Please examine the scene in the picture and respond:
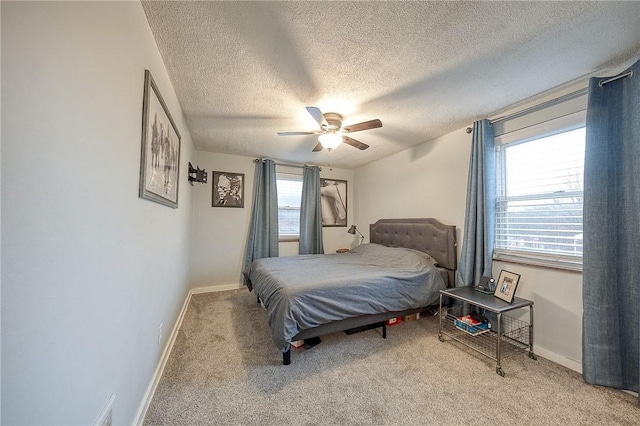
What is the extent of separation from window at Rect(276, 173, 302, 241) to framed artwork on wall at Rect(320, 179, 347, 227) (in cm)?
51

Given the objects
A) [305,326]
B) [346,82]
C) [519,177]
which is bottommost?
[305,326]

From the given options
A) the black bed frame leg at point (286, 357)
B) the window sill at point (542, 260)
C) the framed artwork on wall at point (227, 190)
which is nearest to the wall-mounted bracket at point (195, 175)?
the framed artwork on wall at point (227, 190)

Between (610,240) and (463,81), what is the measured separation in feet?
5.25

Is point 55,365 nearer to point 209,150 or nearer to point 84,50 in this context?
point 84,50

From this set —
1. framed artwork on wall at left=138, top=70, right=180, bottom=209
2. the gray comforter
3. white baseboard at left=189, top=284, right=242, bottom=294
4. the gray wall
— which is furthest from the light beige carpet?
white baseboard at left=189, top=284, right=242, bottom=294

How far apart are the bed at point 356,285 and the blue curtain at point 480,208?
30 centimetres

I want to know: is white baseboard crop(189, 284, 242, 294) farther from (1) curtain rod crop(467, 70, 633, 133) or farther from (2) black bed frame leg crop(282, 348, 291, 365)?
(1) curtain rod crop(467, 70, 633, 133)

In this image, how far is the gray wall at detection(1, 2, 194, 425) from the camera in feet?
1.78

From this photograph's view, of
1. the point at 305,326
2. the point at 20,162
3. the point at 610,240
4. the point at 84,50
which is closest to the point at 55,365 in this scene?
the point at 20,162

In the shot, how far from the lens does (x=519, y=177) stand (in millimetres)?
2324

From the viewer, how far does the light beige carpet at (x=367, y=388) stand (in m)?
1.42

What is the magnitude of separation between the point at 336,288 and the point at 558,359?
6.45 feet

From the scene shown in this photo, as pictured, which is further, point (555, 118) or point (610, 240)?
point (555, 118)

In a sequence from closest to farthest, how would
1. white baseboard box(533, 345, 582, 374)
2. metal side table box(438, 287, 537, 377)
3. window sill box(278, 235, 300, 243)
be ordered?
white baseboard box(533, 345, 582, 374)
metal side table box(438, 287, 537, 377)
window sill box(278, 235, 300, 243)
